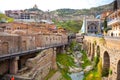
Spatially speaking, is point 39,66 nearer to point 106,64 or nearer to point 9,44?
point 9,44

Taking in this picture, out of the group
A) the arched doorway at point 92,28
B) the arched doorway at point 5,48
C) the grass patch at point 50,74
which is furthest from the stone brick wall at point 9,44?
the arched doorway at point 92,28

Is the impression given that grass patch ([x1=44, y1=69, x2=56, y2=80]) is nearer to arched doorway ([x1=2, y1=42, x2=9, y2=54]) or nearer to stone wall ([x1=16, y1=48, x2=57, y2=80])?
stone wall ([x1=16, y1=48, x2=57, y2=80])

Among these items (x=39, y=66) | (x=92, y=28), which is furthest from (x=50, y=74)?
(x=92, y=28)

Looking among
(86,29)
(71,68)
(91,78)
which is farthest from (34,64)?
(86,29)

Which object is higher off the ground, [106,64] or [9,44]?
[9,44]

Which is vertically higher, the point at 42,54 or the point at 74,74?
the point at 42,54

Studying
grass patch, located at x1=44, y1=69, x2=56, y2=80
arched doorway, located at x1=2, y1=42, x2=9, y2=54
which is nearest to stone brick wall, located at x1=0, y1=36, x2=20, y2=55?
arched doorway, located at x1=2, y1=42, x2=9, y2=54

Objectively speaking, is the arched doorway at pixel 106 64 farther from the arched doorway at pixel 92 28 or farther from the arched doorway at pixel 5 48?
the arched doorway at pixel 92 28

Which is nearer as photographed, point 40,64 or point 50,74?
point 40,64

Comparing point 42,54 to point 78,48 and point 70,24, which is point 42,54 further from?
point 70,24

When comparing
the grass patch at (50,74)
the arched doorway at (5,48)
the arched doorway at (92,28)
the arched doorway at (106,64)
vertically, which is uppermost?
the arched doorway at (92,28)

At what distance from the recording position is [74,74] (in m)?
39.6

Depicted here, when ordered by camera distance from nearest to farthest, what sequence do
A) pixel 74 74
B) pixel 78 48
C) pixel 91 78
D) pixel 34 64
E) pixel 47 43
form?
1. pixel 34 64
2. pixel 91 78
3. pixel 74 74
4. pixel 47 43
5. pixel 78 48

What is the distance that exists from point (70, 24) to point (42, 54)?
84.1 m
